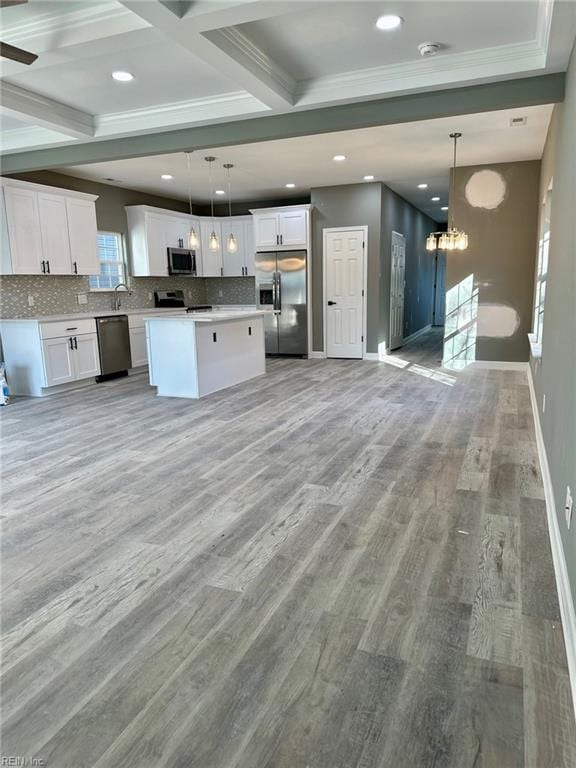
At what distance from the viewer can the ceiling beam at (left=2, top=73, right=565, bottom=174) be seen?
3.56m

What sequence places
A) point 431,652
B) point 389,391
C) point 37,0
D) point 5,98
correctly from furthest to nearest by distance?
point 389,391 < point 5,98 < point 37,0 < point 431,652

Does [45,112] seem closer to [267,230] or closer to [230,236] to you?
[230,236]

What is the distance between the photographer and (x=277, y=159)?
6.27 meters

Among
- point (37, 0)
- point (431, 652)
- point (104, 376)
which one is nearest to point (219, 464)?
point (431, 652)

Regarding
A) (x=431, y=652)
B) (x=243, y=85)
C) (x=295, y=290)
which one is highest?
(x=243, y=85)

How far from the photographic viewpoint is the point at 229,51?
3.18m

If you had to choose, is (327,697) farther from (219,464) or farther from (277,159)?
(277,159)

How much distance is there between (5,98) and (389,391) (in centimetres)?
467

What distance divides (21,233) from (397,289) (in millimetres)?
6377

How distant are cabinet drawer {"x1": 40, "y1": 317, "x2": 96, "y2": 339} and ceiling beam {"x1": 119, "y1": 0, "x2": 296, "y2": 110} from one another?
3.73 meters

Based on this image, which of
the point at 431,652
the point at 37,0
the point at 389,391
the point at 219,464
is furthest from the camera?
the point at 389,391

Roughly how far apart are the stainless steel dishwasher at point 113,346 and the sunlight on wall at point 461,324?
4781 mm

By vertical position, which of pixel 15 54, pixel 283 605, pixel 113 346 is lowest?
pixel 283 605

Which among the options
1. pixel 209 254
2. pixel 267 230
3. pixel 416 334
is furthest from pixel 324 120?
pixel 416 334
